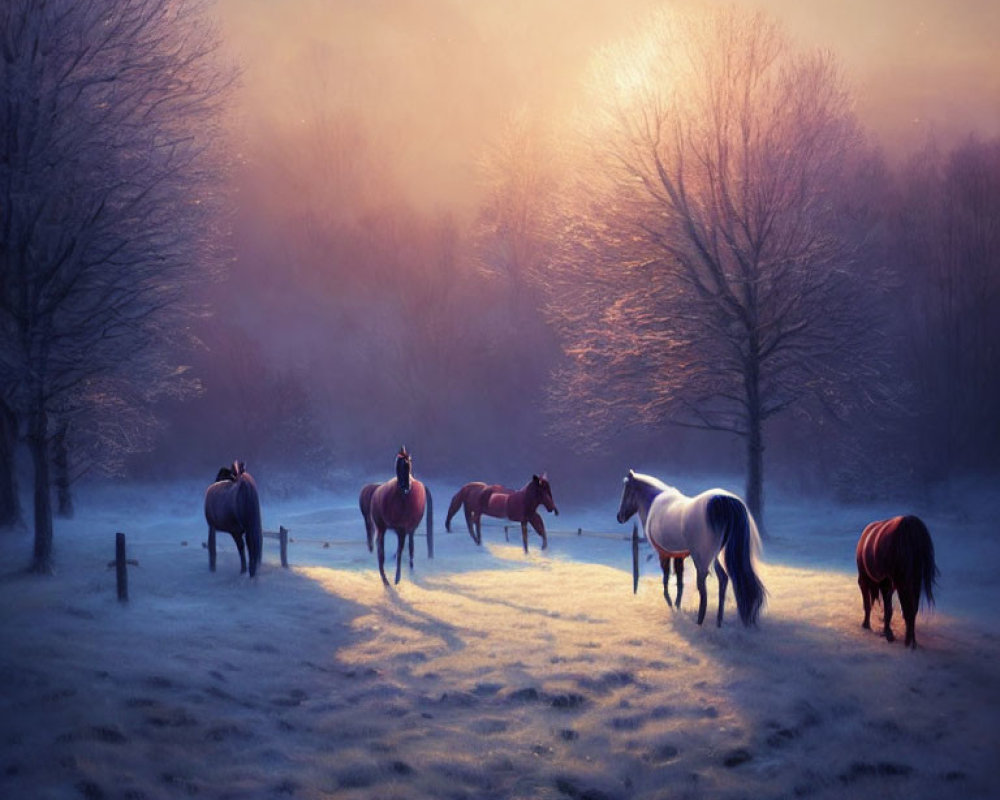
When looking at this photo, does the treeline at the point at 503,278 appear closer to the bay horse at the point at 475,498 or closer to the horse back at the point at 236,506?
the horse back at the point at 236,506

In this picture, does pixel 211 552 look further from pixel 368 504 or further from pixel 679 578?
pixel 679 578

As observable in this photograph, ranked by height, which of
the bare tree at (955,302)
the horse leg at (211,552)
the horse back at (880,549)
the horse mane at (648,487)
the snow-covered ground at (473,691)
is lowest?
the snow-covered ground at (473,691)

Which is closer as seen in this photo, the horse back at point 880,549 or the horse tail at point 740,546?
the horse back at point 880,549

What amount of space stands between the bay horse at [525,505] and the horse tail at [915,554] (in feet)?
27.9

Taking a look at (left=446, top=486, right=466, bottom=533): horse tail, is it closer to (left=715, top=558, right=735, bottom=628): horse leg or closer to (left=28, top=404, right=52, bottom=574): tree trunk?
(left=28, top=404, right=52, bottom=574): tree trunk

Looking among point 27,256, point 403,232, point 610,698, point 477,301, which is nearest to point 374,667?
point 610,698

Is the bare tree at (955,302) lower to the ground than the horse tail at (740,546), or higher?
higher

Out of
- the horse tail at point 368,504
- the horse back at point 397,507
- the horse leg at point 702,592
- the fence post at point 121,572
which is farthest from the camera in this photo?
the horse tail at point 368,504

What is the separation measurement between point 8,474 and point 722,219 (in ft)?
52.9

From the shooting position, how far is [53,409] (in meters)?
12.8

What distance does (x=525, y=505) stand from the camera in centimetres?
1689

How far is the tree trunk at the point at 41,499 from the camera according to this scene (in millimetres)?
12031

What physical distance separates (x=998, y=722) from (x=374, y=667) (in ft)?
17.5

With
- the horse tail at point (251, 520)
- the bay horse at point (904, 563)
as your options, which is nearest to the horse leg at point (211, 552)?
the horse tail at point (251, 520)
